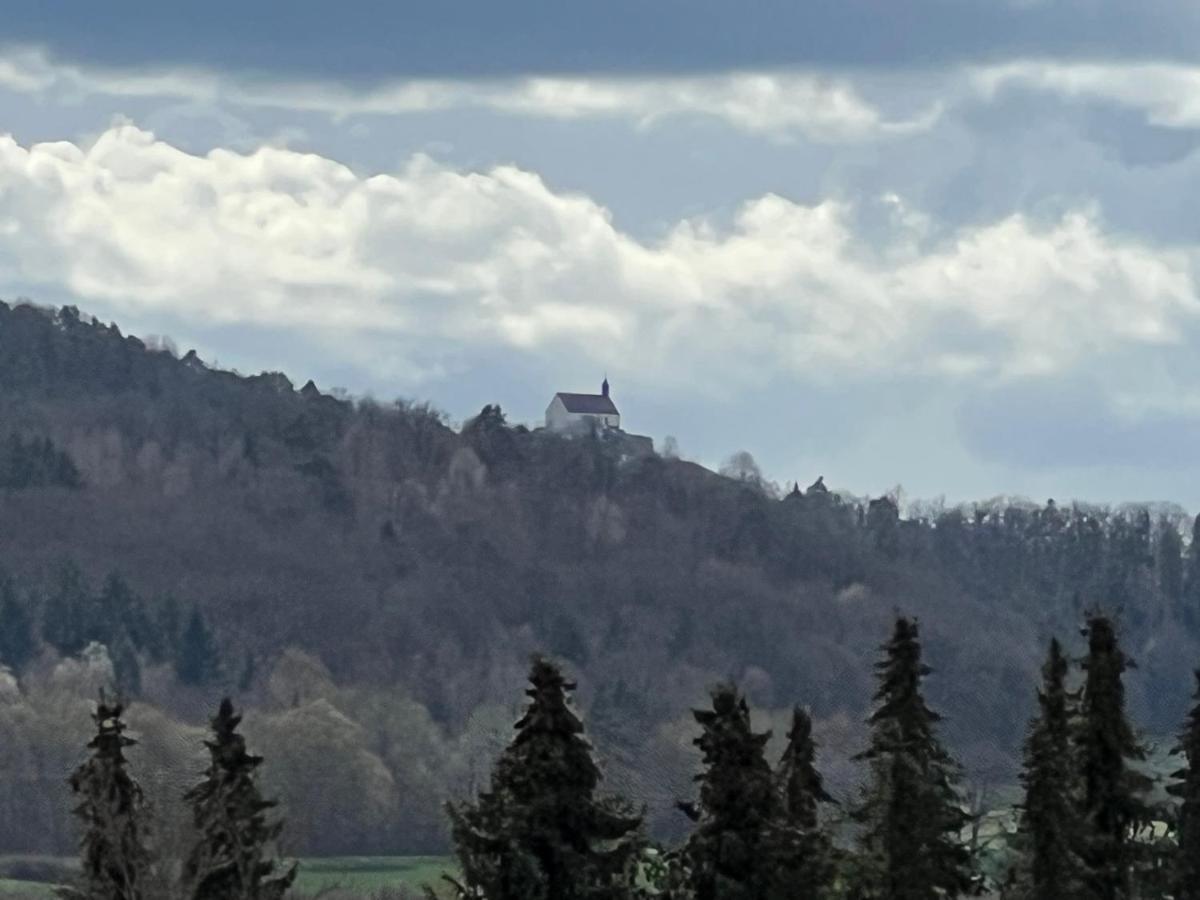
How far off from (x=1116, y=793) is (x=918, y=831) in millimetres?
5587

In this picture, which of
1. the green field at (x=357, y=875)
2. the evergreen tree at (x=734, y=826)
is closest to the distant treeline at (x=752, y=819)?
the evergreen tree at (x=734, y=826)

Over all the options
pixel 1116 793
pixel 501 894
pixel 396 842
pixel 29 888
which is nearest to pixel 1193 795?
pixel 1116 793

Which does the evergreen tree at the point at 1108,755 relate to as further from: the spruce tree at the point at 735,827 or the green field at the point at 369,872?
the green field at the point at 369,872

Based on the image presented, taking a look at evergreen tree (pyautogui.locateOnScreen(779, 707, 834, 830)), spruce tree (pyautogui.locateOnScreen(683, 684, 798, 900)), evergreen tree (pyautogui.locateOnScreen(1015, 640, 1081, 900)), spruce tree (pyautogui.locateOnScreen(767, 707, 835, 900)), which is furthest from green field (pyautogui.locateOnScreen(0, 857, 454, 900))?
spruce tree (pyautogui.locateOnScreen(683, 684, 798, 900))

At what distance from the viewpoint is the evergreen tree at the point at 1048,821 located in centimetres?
5541

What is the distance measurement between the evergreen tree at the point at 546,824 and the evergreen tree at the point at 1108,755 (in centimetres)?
1313

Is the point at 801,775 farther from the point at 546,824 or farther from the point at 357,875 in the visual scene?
the point at 357,875

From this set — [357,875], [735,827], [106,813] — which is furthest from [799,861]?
[357,875]

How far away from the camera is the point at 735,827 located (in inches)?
1944

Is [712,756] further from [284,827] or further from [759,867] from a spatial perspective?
[284,827]

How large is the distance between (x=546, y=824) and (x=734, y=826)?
305cm

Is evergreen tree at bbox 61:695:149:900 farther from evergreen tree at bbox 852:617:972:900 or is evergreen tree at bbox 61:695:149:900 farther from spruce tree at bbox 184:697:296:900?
evergreen tree at bbox 852:617:972:900

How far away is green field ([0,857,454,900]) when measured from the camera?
15275cm

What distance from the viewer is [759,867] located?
49.2m
